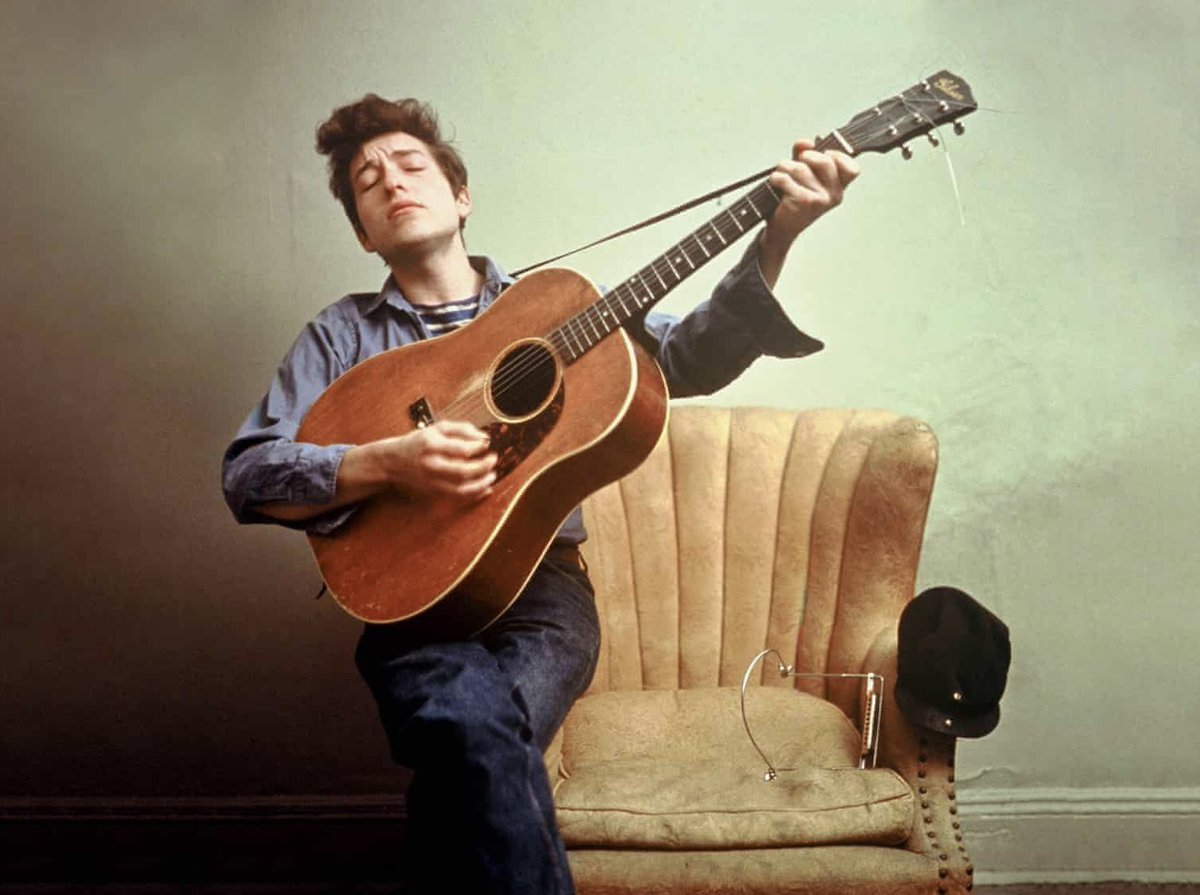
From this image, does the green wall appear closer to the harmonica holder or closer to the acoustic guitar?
the harmonica holder

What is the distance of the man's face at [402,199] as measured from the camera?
1745 mm

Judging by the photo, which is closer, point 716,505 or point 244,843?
point 716,505

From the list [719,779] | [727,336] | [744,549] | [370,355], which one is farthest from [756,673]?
[370,355]

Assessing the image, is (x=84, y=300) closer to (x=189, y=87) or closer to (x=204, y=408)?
(x=204, y=408)

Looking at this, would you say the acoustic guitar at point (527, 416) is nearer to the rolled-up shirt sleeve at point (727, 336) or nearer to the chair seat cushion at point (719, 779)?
the rolled-up shirt sleeve at point (727, 336)

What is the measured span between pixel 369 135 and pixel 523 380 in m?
0.66

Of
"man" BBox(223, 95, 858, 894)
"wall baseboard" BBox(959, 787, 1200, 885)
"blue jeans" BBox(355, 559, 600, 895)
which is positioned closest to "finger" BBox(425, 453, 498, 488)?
"man" BBox(223, 95, 858, 894)

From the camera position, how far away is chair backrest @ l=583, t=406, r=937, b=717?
6.19ft

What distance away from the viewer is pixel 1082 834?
2.16 metres

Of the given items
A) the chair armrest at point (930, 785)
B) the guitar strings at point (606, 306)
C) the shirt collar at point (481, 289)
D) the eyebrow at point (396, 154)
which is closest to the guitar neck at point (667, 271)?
the guitar strings at point (606, 306)

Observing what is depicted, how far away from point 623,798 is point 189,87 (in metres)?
1.81

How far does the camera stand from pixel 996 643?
1.49m

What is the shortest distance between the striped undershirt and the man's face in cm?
10

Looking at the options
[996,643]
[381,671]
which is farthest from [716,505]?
[381,671]
